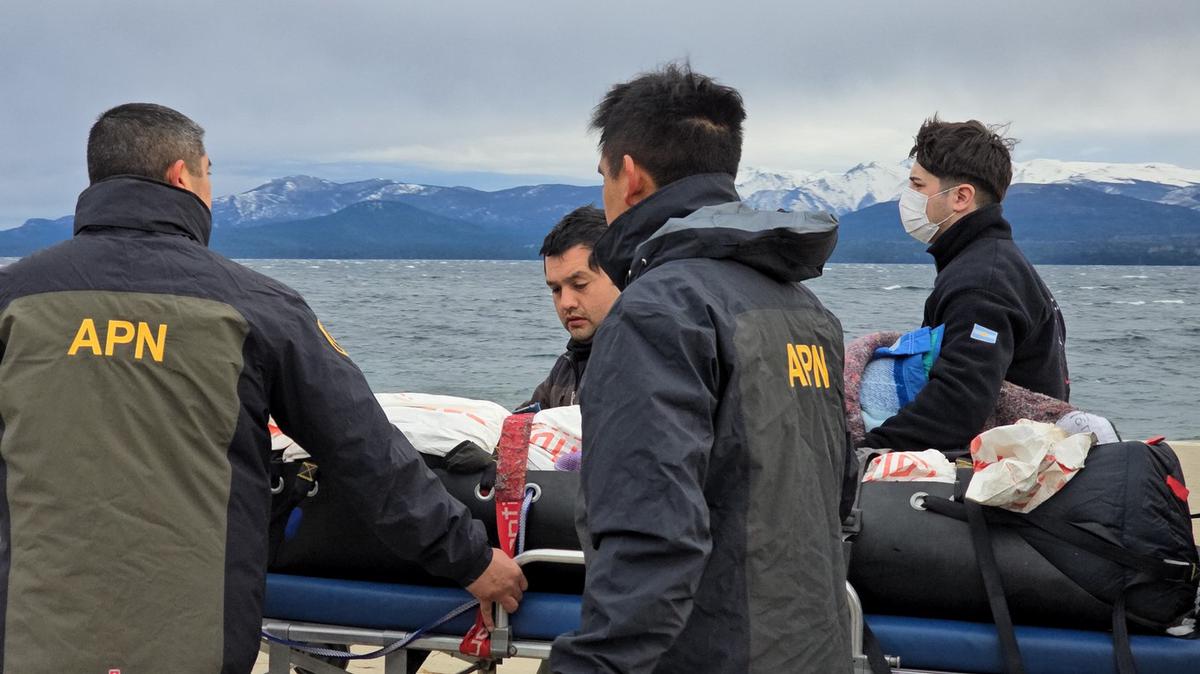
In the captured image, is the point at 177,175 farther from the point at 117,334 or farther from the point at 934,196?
the point at 934,196

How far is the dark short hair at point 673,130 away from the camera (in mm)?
2387

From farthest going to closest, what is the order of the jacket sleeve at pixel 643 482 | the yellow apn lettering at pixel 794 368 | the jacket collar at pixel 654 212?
1. the jacket collar at pixel 654 212
2. the yellow apn lettering at pixel 794 368
3. the jacket sleeve at pixel 643 482

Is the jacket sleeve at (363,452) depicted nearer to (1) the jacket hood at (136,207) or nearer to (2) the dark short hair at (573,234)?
(1) the jacket hood at (136,207)

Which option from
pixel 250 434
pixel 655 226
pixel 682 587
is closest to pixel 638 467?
pixel 682 587

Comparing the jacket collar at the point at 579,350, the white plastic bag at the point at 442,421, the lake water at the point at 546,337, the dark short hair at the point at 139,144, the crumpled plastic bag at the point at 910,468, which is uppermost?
the dark short hair at the point at 139,144

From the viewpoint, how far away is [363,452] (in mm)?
2795

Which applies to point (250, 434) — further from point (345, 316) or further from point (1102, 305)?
point (1102, 305)

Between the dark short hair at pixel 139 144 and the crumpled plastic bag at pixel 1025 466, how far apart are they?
2011 millimetres

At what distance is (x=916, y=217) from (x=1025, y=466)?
4.65 ft

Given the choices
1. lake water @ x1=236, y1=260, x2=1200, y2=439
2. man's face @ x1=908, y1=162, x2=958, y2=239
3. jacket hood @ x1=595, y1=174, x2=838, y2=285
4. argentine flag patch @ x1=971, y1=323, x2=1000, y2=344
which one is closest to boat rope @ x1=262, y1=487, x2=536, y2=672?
jacket hood @ x1=595, y1=174, x2=838, y2=285

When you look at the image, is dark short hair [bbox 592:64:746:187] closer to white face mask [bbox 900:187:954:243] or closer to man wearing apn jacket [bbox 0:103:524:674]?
man wearing apn jacket [bbox 0:103:524:674]

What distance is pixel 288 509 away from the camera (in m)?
3.17

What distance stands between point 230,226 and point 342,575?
160 m

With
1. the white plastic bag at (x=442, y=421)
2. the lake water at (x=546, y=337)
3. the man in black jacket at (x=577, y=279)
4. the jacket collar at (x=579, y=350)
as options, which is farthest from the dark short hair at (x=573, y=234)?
the lake water at (x=546, y=337)
